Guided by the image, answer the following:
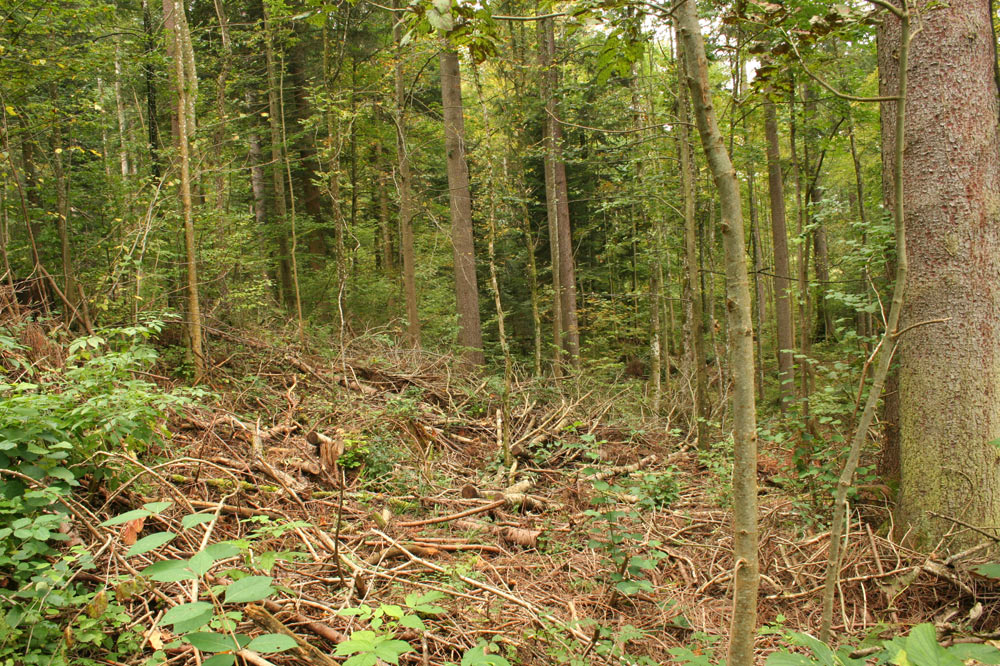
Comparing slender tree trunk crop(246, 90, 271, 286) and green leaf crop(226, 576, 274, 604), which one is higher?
slender tree trunk crop(246, 90, 271, 286)

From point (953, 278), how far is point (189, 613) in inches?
183

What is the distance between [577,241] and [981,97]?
41.3 ft

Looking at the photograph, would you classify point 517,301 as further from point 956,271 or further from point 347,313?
point 956,271

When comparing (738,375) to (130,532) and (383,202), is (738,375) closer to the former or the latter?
(130,532)

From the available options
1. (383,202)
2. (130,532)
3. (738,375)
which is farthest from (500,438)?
(383,202)

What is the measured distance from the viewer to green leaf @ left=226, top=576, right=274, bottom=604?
1.56 metres

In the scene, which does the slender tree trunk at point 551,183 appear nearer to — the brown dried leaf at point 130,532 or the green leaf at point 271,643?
the brown dried leaf at point 130,532

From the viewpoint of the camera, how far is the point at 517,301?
574 inches

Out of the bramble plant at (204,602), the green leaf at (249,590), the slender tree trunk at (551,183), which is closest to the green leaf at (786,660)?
the bramble plant at (204,602)

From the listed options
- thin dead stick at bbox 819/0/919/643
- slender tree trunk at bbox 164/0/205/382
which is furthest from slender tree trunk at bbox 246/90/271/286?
thin dead stick at bbox 819/0/919/643

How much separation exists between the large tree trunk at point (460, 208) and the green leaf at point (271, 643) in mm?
8517

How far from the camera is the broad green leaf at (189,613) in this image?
1436mm

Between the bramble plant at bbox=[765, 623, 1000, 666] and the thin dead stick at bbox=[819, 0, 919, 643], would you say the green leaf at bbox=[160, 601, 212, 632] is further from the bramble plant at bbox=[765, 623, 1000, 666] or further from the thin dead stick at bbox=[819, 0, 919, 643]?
the thin dead stick at bbox=[819, 0, 919, 643]

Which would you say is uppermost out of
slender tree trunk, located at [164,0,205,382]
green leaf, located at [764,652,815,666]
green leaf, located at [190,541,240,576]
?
slender tree trunk, located at [164,0,205,382]
